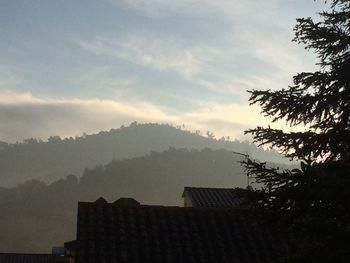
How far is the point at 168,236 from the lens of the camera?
44.3ft

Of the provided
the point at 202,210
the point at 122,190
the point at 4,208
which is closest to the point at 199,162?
the point at 122,190

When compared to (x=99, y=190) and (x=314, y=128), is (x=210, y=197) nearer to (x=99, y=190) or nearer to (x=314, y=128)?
(x=314, y=128)

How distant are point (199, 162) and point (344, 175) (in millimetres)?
185162

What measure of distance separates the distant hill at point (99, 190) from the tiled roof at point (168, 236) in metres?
128

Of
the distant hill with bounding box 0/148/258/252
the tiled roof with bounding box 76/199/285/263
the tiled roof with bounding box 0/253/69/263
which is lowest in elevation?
the tiled roof with bounding box 76/199/285/263

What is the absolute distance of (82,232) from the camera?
42.4 feet

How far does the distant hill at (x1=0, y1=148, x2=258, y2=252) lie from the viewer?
5778 inches

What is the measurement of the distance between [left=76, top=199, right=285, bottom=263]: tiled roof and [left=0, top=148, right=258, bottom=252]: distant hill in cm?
12832

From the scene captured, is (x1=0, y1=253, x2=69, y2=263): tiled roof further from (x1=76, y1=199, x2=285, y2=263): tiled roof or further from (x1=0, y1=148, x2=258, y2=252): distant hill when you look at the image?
(x1=0, y1=148, x2=258, y2=252): distant hill

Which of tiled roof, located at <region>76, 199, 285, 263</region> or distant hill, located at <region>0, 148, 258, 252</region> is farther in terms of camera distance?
distant hill, located at <region>0, 148, 258, 252</region>

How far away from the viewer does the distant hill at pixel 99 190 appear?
14675 cm

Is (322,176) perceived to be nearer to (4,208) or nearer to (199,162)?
(4,208)

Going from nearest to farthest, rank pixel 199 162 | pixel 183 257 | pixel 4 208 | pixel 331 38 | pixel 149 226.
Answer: pixel 331 38 < pixel 183 257 < pixel 149 226 < pixel 4 208 < pixel 199 162

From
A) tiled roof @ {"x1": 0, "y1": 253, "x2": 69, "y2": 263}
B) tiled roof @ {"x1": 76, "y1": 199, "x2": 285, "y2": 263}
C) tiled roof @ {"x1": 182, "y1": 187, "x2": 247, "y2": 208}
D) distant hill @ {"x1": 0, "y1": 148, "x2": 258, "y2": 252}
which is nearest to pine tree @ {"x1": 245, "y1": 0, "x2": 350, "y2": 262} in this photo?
tiled roof @ {"x1": 76, "y1": 199, "x2": 285, "y2": 263}
